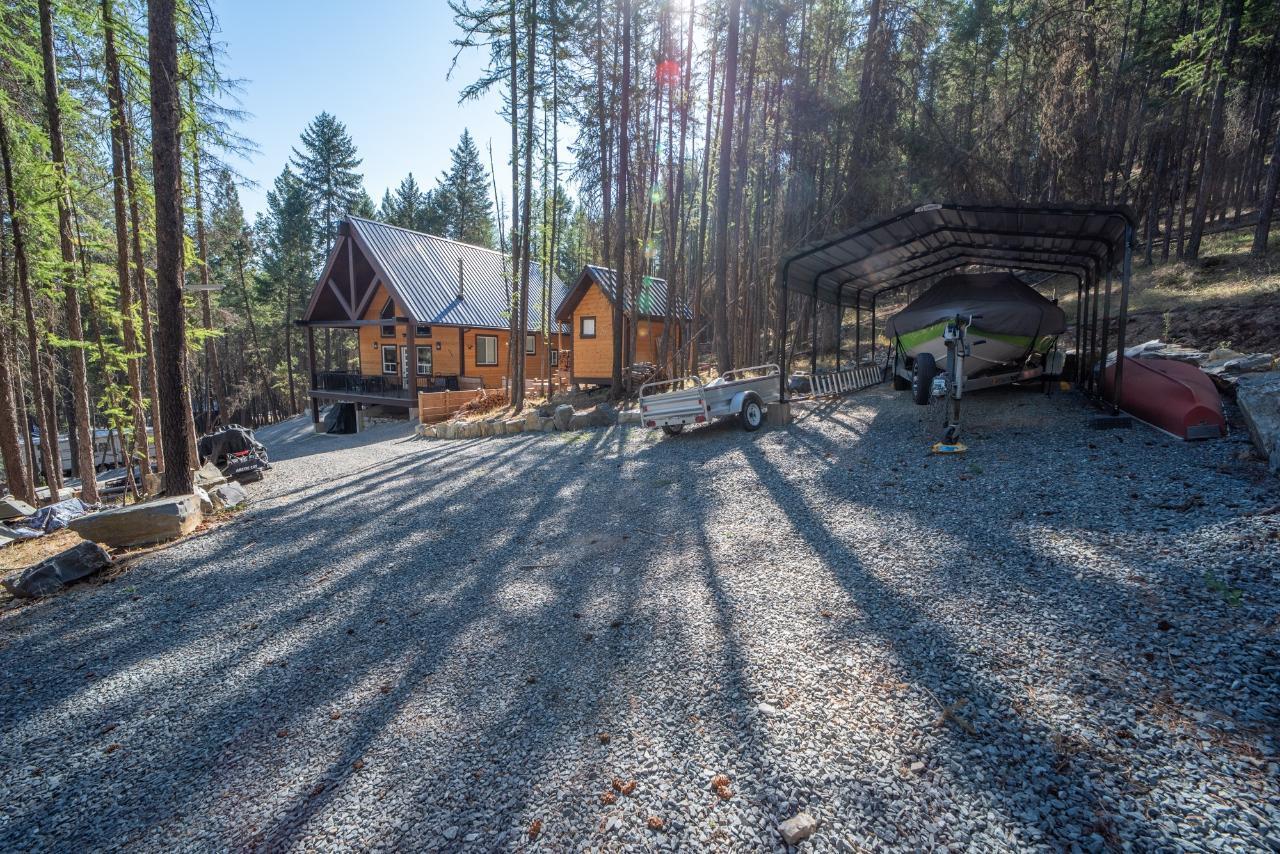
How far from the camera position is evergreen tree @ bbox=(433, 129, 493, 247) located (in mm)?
46281

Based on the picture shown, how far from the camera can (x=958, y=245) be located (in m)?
11.7

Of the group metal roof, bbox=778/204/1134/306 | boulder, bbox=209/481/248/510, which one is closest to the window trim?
boulder, bbox=209/481/248/510

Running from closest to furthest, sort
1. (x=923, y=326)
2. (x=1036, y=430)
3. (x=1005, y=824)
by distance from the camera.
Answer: (x=1005, y=824)
(x=1036, y=430)
(x=923, y=326)

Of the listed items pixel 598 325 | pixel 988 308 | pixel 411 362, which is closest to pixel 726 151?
pixel 988 308

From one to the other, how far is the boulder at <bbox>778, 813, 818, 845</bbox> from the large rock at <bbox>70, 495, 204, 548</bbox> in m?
8.47

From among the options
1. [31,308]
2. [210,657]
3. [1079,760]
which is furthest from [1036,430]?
[31,308]

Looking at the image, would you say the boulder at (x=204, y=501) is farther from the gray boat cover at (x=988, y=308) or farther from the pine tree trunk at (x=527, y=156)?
the gray boat cover at (x=988, y=308)

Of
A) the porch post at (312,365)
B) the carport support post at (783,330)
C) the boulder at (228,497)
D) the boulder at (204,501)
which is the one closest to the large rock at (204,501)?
the boulder at (204,501)

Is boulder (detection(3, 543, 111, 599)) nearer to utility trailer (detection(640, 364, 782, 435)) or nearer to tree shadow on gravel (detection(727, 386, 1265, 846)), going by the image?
tree shadow on gravel (detection(727, 386, 1265, 846))

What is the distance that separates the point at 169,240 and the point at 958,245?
1434 cm

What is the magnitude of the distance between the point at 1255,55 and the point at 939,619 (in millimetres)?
29677

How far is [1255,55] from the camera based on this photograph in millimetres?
19625

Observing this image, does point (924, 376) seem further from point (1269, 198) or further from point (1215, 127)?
point (1215, 127)

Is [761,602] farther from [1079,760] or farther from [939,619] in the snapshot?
[1079,760]
